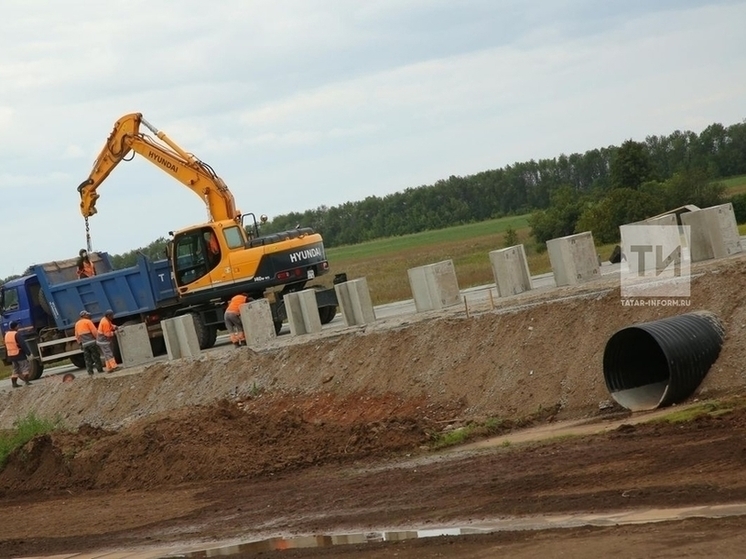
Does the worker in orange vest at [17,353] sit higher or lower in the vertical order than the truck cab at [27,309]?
lower

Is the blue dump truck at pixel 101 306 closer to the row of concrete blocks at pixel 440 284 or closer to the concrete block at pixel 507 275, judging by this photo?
the row of concrete blocks at pixel 440 284

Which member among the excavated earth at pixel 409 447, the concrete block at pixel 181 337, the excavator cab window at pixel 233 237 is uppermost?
the excavator cab window at pixel 233 237

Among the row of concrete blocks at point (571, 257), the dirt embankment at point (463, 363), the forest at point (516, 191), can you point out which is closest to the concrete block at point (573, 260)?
the row of concrete blocks at point (571, 257)

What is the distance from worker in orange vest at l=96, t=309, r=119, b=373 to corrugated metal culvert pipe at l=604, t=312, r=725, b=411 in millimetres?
14845

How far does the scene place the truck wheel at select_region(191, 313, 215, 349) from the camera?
28.4 meters

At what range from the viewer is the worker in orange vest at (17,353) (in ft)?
97.7

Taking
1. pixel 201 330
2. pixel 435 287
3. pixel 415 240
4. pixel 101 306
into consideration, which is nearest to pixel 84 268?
pixel 101 306

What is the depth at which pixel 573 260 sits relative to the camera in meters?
21.0

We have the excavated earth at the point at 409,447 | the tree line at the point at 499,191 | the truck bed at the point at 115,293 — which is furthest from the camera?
the tree line at the point at 499,191

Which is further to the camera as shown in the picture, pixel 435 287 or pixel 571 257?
pixel 435 287

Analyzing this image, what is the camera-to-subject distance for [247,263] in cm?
2775

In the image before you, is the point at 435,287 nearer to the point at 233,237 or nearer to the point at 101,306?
the point at 233,237

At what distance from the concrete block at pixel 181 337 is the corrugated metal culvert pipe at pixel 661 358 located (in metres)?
12.5

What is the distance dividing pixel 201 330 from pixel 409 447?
13404 millimetres
